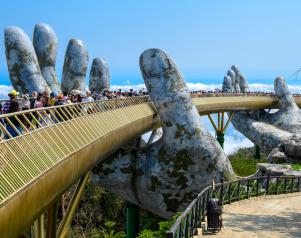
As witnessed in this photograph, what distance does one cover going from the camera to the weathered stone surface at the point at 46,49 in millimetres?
30828

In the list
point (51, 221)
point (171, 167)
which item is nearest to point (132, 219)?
point (171, 167)

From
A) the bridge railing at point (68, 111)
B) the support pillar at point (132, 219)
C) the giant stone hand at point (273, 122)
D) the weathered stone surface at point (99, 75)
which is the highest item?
the weathered stone surface at point (99, 75)

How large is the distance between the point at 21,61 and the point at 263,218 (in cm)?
1695

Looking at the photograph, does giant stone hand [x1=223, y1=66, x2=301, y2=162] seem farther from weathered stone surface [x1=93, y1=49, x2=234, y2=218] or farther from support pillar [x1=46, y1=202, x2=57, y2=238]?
support pillar [x1=46, y1=202, x2=57, y2=238]

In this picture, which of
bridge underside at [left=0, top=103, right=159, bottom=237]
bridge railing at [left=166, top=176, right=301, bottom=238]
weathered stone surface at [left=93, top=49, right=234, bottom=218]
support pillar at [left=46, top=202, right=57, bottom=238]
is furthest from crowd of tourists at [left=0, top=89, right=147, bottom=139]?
weathered stone surface at [left=93, top=49, right=234, bottom=218]

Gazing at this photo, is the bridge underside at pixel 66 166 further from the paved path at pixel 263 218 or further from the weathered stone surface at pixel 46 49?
the weathered stone surface at pixel 46 49

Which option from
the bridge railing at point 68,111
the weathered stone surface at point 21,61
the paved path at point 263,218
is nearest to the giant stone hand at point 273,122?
the bridge railing at point 68,111

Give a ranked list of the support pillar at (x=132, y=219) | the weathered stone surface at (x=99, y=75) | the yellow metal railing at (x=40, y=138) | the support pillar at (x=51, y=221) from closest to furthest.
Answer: the yellow metal railing at (x=40, y=138) → the support pillar at (x=51, y=221) → the support pillar at (x=132, y=219) → the weathered stone surface at (x=99, y=75)

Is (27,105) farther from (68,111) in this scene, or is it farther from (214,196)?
(214,196)

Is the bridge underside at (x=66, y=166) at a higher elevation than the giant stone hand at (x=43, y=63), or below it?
below

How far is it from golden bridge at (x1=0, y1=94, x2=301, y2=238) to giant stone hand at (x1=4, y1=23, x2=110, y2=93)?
7350mm

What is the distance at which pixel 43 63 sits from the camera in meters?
31.4

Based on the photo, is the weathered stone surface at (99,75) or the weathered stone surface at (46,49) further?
the weathered stone surface at (99,75)

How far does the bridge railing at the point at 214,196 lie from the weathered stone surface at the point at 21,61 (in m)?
13.2
